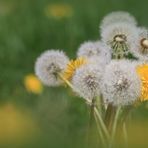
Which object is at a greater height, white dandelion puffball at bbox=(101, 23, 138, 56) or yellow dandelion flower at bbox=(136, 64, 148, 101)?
white dandelion puffball at bbox=(101, 23, 138, 56)

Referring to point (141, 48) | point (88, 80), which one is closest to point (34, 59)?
point (141, 48)

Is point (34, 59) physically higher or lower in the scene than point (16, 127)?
higher

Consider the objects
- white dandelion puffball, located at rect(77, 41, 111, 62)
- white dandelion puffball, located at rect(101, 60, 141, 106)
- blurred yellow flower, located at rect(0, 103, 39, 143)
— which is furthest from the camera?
white dandelion puffball, located at rect(77, 41, 111, 62)

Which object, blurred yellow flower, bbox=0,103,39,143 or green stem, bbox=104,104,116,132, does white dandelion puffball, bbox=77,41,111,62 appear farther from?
blurred yellow flower, bbox=0,103,39,143

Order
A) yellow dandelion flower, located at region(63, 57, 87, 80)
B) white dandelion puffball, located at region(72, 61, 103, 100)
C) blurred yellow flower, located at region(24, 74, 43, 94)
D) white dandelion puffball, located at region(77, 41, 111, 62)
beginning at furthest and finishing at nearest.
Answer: blurred yellow flower, located at region(24, 74, 43, 94) < white dandelion puffball, located at region(77, 41, 111, 62) < yellow dandelion flower, located at region(63, 57, 87, 80) < white dandelion puffball, located at region(72, 61, 103, 100)

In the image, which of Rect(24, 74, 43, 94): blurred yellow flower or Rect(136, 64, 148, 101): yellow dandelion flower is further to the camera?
Rect(24, 74, 43, 94): blurred yellow flower

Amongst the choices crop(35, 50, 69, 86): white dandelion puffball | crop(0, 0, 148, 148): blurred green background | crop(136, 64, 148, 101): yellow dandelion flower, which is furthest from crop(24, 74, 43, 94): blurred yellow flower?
crop(136, 64, 148, 101): yellow dandelion flower

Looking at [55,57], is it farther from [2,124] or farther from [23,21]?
[23,21]

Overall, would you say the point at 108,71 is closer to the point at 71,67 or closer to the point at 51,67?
the point at 71,67
